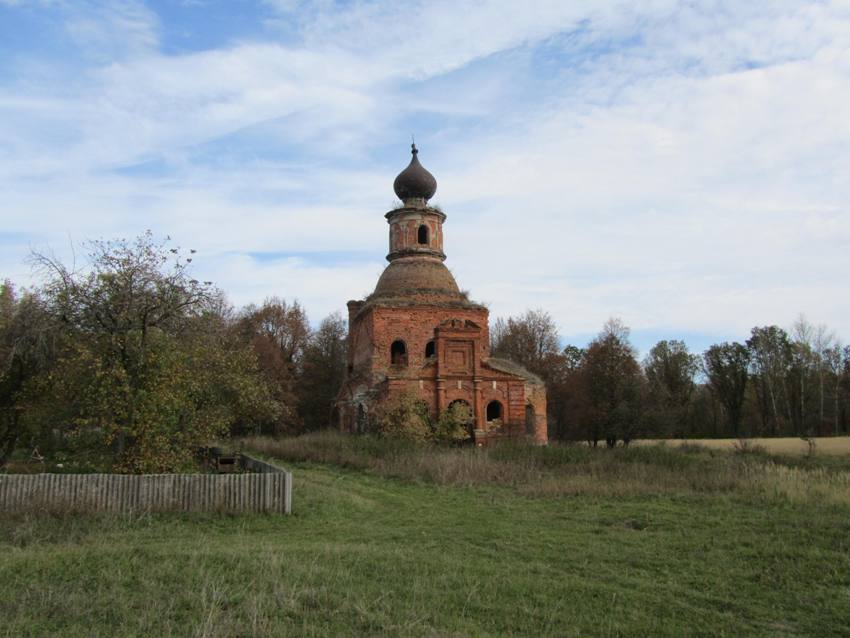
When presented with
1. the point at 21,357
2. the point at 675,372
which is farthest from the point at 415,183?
the point at 675,372

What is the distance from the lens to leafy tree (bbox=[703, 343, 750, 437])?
2146 inches

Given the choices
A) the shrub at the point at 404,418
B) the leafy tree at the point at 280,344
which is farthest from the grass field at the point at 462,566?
the leafy tree at the point at 280,344

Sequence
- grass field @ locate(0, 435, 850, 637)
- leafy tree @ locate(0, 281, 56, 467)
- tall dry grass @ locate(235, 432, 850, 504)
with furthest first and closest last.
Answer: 1. leafy tree @ locate(0, 281, 56, 467)
2. tall dry grass @ locate(235, 432, 850, 504)
3. grass field @ locate(0, 435, 850, 637)

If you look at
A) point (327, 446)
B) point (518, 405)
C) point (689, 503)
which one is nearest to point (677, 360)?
point (518, 405)

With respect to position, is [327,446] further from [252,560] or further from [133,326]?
[252,560]

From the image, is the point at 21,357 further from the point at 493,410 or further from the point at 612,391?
the point at 612,391

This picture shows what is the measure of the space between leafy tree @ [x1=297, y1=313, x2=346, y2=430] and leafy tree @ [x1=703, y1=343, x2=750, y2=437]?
2886cm

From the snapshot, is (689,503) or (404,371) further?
(404,371)

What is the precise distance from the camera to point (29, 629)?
6.53 m

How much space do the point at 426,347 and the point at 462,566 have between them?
22815mm

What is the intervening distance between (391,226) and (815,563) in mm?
27711

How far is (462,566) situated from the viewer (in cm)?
876

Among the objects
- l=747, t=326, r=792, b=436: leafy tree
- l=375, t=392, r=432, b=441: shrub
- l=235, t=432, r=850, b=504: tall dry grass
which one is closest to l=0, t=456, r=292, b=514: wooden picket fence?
l=235, t=432, r=850, b=504: tall dry grass

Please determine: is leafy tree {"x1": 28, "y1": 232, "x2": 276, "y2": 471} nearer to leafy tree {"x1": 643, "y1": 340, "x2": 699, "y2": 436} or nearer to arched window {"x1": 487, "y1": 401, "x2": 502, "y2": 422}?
arched window {"x1": 487, "y1": 401, "x2": 502, "y2": 422}
